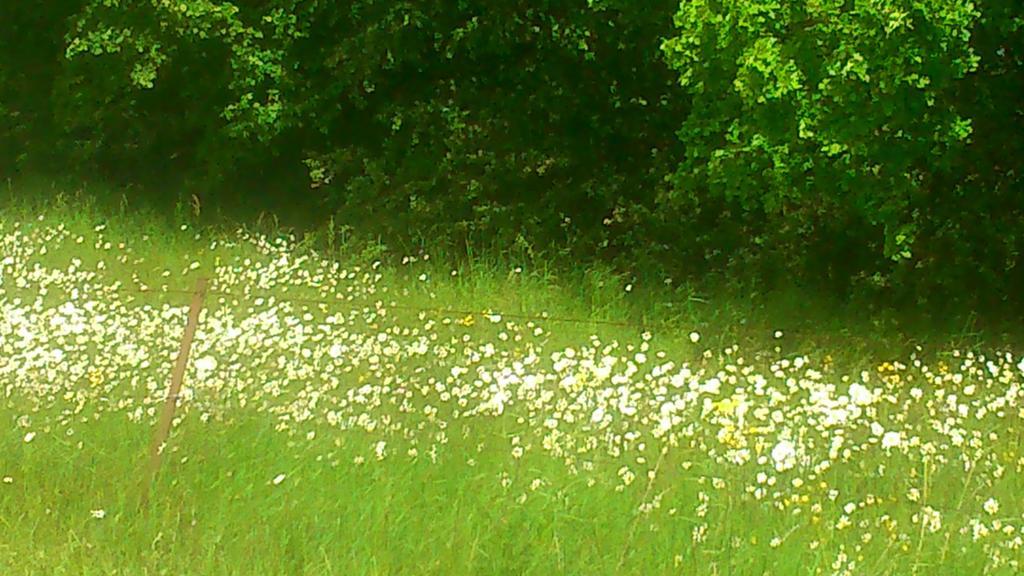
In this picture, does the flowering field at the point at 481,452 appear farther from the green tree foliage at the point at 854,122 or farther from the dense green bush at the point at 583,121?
the dense green bush at the point at 583,121

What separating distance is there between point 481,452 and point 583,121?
A: 4903 mm

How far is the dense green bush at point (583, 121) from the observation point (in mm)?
8102

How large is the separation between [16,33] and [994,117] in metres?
8.88

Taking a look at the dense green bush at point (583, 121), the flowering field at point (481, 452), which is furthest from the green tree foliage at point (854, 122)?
the flowering field at point (481, 452)

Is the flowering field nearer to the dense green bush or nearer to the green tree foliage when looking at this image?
the green tree foliage

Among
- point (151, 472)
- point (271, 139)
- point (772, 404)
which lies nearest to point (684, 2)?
point (772, 404)

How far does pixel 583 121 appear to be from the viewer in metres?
10.5

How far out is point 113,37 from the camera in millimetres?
10828

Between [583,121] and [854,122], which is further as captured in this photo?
[583,121]

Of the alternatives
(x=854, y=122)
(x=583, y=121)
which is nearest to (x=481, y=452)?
(x=854, y=122)

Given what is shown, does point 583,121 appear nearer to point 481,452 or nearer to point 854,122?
point 854,122

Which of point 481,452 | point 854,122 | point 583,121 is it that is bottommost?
point 481,452

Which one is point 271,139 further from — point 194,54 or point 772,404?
point 772,404

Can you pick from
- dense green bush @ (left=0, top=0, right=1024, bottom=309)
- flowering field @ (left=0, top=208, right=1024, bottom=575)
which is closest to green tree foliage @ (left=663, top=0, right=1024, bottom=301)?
dense green bush @ (left=0, top=0, right=1024, bottom=309)
